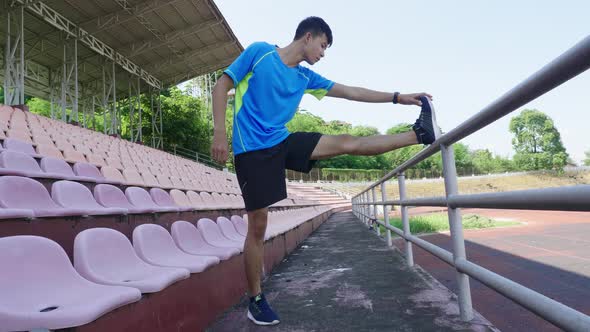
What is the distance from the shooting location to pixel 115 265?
60.3 inches

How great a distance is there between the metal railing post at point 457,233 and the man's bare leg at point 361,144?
0.64ft

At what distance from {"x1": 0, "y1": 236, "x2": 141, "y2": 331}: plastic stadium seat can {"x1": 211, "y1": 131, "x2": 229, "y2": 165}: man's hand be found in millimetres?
830

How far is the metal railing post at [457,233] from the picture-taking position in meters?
1.68

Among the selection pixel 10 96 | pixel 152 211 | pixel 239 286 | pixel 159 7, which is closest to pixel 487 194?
pixel 239 286

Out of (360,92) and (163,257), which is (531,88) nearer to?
(360,92)

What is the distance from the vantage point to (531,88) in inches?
40.5

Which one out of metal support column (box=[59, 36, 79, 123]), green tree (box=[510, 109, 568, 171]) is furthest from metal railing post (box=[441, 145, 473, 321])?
metal support column (box=[59, 36, 79, 123])

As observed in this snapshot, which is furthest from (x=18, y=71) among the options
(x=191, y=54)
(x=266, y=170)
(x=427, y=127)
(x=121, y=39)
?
(x=427, y=127)

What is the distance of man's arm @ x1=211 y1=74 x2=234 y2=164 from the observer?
1967mm

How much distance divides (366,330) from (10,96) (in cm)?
1288

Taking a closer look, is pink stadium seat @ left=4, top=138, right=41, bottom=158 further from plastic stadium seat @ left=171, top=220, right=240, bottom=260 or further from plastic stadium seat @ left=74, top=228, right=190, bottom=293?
plastic stadium seat @ left=74, top=228, right=190, bottom=293

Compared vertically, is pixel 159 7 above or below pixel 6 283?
above

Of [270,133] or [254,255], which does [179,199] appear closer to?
[254,255]

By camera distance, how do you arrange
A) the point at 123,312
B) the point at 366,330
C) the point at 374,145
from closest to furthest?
1. the point at 123,312
2. the point at 366,330
3. the point at 374,145
